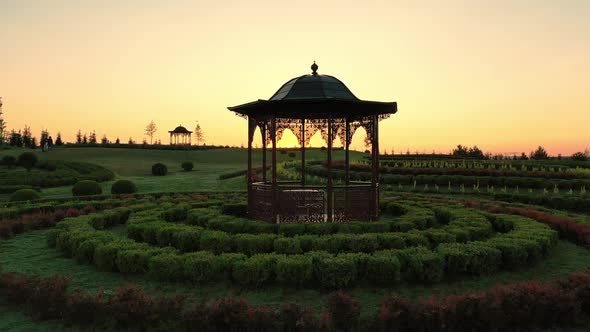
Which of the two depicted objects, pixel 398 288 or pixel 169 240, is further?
pixel 169 240

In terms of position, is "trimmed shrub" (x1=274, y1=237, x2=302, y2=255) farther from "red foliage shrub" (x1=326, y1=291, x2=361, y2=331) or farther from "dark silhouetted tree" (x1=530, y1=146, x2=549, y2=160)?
"dark silhouetted tree" (x1=530, y1=146, x2=549, y2=160)

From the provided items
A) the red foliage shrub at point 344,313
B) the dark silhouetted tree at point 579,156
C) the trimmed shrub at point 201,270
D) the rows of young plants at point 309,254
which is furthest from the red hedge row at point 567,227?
the dark silhouetted tree at point 579,156

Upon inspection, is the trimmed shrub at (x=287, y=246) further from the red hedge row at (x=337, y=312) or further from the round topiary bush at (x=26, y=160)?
the round topiary bush at (x=26, y=160)

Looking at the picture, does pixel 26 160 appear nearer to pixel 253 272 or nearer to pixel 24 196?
pixel 24 196

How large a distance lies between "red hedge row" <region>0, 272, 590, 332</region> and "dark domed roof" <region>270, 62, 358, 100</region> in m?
9.56

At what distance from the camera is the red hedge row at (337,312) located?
6.64 metres

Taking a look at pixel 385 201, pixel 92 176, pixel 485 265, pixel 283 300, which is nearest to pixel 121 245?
pixel 283 300

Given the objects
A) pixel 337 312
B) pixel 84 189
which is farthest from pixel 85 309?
pixel 84 189

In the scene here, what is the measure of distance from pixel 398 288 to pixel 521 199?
716 inches

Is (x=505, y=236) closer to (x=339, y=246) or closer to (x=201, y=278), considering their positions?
(x=339, y=246)

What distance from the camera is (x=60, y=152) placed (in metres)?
77.2

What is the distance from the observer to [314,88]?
15727 mm

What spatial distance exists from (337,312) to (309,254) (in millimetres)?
2971

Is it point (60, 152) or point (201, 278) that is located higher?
point (60, 152)
